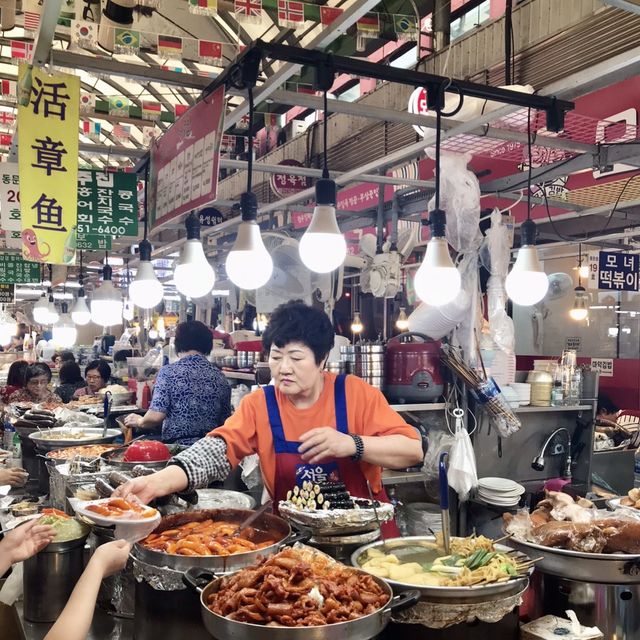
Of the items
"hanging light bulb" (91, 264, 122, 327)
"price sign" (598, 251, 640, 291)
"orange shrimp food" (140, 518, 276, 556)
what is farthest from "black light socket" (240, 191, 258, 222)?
"price sign" (598, 251, 640, 291)

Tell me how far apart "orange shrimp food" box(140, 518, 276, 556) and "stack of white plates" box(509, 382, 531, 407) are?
2939 millimetres

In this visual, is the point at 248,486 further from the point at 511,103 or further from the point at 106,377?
the point at 106,377

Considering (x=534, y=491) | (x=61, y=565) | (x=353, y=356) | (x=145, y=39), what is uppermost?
(x=145, y=39)

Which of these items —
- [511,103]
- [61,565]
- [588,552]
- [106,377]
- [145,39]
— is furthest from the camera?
[106,377]

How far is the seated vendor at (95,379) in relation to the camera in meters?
8.33

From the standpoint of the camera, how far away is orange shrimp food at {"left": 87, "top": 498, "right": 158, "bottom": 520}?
204cm

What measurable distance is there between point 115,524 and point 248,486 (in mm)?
2677

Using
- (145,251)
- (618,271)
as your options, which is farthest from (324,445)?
(618,271)

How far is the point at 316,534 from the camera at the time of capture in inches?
85.4

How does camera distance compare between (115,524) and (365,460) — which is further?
(365,460)

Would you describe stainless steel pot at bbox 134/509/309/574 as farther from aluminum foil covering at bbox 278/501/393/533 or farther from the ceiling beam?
the ceiling beam

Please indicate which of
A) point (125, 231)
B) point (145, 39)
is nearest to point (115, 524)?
point (145, 39)

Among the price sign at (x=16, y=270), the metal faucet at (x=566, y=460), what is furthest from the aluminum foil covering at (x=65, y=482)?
the price sign at (x=16, y=270)

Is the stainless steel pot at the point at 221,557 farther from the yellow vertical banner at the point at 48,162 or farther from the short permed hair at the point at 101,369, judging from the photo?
the short permed hair at the point at 101,369
